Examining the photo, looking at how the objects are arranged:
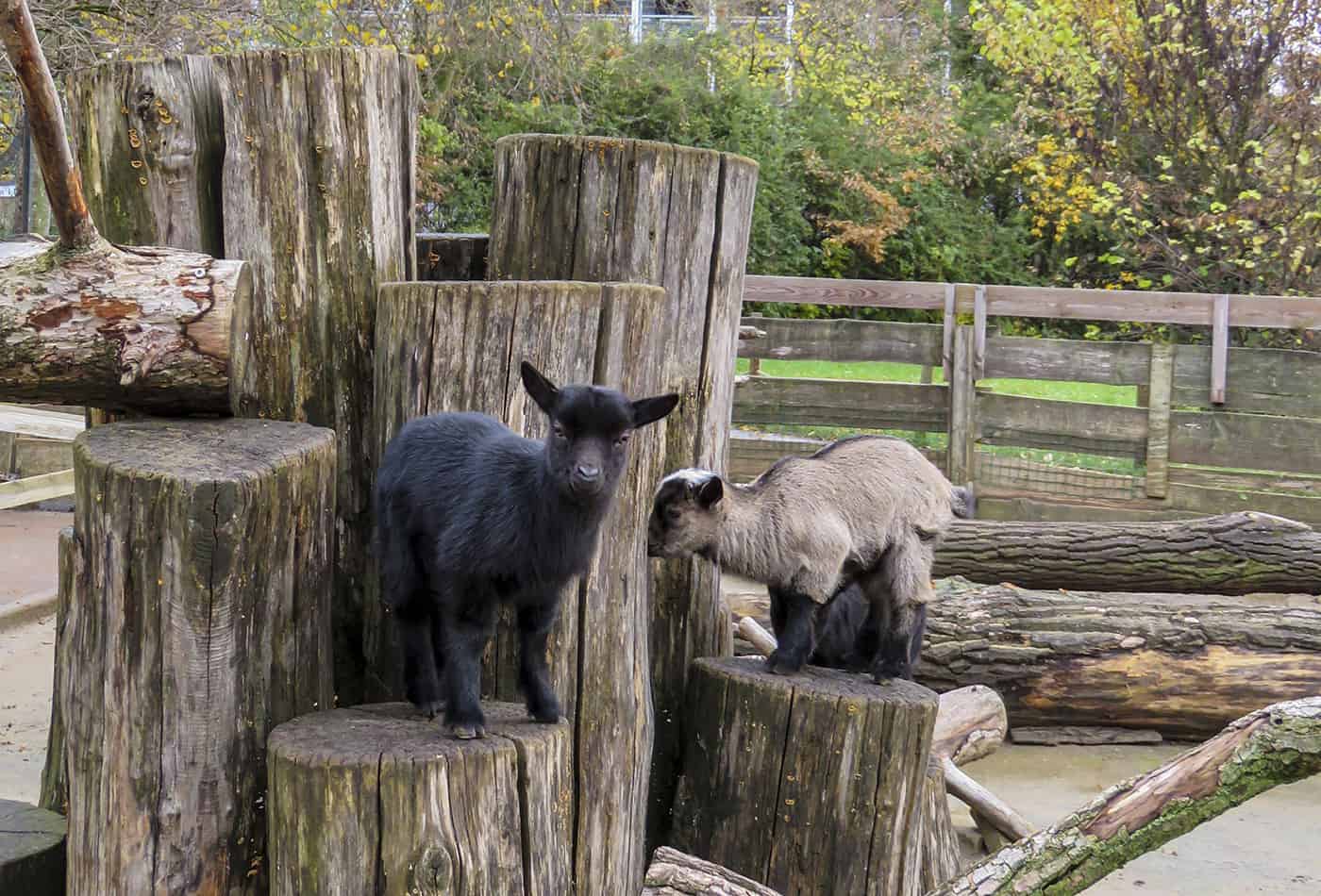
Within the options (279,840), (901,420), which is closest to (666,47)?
(901,420)

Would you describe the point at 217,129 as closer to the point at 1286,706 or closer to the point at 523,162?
the point at 523,162

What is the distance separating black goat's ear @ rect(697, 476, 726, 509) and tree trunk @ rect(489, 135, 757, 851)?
31 centimetres

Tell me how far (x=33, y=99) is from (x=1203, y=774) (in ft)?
11.5

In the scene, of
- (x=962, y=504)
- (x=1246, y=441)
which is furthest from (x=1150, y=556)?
(x=1246, y=441)

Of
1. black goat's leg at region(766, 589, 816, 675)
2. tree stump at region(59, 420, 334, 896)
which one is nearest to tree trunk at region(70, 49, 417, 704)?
tree stump at region(59, 420, 334, 896)

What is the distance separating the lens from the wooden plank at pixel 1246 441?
40.1 feet

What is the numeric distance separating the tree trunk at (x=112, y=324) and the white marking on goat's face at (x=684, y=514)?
1545 millimetres

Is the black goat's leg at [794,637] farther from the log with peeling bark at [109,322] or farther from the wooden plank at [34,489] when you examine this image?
the wooden plank at [34,489]

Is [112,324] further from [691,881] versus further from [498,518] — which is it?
[691,881]

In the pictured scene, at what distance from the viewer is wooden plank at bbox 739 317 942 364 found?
44.8 ft

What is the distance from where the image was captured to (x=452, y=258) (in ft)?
19.0

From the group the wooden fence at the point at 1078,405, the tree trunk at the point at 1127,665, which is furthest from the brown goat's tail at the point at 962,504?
the wooden fence at the point at 1078,405

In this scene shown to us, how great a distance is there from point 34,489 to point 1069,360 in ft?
29.7

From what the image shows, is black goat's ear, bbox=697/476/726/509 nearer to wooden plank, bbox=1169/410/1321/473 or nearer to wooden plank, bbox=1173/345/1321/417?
wooden plank, bbox=1169/410/1321/473
